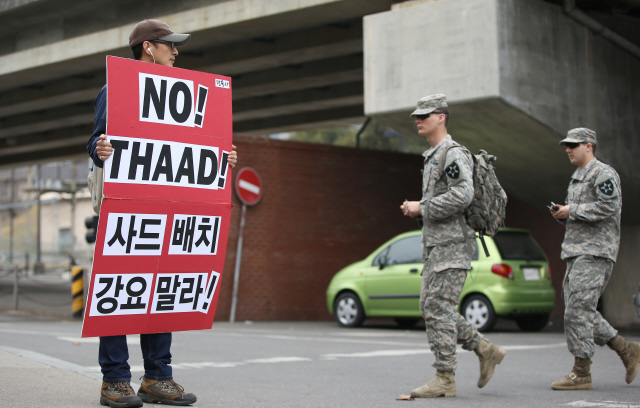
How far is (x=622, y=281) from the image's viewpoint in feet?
48.6

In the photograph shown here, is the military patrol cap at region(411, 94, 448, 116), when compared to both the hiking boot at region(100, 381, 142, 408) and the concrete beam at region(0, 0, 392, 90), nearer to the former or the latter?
the hiking boot at region(100, 381, 142, 408)

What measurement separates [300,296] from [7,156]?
24.4 meters

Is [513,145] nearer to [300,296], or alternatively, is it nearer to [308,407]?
[300,296]

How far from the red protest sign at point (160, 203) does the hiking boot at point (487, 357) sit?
84.2 inches

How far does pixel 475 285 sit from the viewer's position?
12453 mm

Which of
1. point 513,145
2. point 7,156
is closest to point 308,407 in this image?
point 513,145

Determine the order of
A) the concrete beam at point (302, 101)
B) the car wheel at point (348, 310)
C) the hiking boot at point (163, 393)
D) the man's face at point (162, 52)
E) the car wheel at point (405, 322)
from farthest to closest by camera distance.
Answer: the concrete beam at point (302, 101)
the car wheel at point (405, 322)
the car wheel at point (348, 310)
the man's face at point (162, 52)
the hiking boot at point (163, 393)

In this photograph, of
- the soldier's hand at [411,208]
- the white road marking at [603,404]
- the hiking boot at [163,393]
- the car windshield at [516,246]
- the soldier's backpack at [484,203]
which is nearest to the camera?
the hiking boot at [163,393]

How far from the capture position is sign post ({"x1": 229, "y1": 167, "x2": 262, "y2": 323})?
15.7 meters

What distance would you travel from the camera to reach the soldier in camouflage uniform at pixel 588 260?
6129mm

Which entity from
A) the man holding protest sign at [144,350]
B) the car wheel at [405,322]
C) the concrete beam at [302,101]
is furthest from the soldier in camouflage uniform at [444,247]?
the concrete beam at [302,101]

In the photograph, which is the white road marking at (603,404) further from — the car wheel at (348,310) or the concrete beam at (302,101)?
the concrete beam at (302,101)

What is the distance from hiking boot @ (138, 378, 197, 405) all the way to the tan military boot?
1.71m

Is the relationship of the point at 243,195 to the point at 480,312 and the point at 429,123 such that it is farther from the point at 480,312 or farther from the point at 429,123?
the point at 429,123
